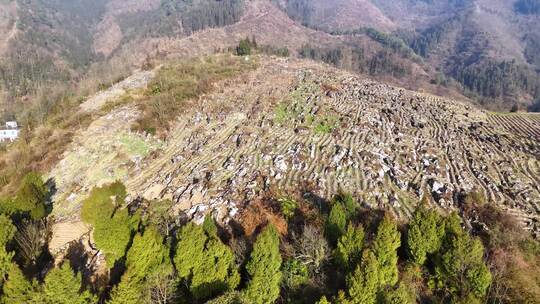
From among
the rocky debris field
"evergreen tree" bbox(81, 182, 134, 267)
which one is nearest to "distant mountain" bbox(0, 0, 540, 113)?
the rocky debris field

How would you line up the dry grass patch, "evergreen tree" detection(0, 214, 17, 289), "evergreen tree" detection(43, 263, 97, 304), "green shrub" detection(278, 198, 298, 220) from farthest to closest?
the dry grass patch, "green shrub" detection(278, 198, 298, 220), "evergreen tree" detection(0, 214, 17, 289), "evergreen tree" detection(43, 263, 97, 304)

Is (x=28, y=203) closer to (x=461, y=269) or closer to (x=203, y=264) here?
(x=203, y=264)

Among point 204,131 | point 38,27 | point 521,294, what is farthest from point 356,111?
point 38,27

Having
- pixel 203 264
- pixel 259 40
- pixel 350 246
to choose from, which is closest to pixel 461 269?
pixel 350 246

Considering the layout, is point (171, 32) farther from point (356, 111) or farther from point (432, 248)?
point (432, 248)

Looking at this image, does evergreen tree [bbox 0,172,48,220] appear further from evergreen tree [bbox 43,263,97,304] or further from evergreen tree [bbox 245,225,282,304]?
evergreen tree [bbox 245,225,282,304]
